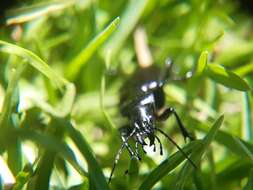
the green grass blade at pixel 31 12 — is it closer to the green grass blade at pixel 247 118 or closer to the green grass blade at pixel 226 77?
the green grass blade at pixel 226 77

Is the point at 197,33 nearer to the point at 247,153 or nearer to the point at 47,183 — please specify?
the point at 247,153

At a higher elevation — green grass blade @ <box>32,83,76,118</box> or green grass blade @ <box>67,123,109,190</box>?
green grass blade @ <box>32,83,76,118</box>

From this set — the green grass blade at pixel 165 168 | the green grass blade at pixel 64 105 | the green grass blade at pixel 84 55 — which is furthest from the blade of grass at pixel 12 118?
the green grass blade at pixel 165 168

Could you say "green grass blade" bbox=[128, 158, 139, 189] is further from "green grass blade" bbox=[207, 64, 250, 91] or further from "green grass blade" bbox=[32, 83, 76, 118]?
"green grass blade" bbox=[207, 64, 250, 91]

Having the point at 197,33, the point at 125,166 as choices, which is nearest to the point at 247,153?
the point at 125,166

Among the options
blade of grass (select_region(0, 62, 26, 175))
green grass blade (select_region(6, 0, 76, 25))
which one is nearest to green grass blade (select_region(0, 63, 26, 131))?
blade of grass (select_region(0, 62, 26, 175))

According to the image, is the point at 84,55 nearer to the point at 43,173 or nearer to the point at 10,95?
the point at 10,95

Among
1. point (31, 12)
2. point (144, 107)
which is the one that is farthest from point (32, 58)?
point (31, 12)
